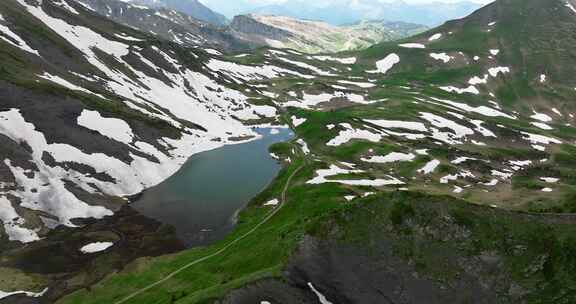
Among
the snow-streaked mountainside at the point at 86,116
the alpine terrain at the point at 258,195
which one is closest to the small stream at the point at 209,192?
the alpine terrain at the point at 258,195

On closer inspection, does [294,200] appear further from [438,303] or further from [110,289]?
[438,303]

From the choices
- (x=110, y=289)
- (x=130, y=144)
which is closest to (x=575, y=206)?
(x=110, y=289)

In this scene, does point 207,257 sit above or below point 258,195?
above

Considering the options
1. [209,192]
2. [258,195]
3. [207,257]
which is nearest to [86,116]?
[209,192]

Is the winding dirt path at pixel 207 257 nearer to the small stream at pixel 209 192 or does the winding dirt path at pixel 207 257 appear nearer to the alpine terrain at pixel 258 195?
the alpine terrain at pixel 258 195

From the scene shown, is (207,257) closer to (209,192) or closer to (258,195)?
(258,195)

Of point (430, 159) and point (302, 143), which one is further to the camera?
point (302, 143)
